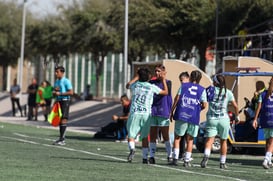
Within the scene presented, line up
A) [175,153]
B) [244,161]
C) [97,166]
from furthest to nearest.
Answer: [244,161] → [175,153] → [97,166]

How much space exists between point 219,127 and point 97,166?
2758 mm

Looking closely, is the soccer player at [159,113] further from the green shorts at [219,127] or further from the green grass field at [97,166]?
the green shorts at [219,127]

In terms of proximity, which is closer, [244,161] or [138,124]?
[138,124]

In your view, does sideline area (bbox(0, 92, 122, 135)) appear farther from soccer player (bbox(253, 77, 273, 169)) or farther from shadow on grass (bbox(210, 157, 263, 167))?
soccer player (bbox(253, 77, 273, 169))

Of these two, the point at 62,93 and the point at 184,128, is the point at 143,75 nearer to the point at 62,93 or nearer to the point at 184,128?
the point at 184,128

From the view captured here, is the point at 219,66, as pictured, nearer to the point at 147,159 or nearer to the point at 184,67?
the point at 184,67

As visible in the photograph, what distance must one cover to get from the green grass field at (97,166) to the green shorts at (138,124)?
58 cm

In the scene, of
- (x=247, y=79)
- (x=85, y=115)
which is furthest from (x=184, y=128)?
(x=85, y=115)

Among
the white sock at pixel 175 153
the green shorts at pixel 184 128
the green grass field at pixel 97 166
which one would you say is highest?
the green shorts at pixel 184 128

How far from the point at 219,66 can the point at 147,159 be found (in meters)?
20.6

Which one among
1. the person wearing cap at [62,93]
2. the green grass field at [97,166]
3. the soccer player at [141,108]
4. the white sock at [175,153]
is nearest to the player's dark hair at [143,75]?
the soccer player at [141,108]

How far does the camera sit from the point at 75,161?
18281 millimetres

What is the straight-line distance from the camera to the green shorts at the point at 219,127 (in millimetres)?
18594

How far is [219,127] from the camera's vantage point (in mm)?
18656
